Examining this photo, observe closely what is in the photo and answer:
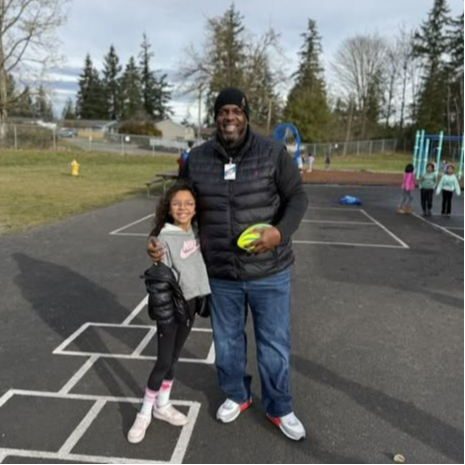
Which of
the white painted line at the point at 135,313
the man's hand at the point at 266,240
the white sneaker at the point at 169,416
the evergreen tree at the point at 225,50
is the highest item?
the evergreen tree at the point at 225,50

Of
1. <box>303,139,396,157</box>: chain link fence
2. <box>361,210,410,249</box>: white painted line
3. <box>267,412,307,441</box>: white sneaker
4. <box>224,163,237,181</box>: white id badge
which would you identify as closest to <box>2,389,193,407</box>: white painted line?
<box>267,412,307,441</box>: white sneaker

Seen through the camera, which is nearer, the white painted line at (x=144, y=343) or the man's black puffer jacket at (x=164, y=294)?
the man's black puffer jacket at (x=164, y=294)

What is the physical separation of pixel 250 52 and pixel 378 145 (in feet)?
155

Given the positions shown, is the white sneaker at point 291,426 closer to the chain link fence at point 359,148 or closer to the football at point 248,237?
the football at point 248,237

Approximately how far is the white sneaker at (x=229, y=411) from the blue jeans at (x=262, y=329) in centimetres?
14

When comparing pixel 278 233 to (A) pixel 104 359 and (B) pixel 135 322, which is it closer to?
(A) pixel 104 359

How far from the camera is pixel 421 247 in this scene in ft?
26.2

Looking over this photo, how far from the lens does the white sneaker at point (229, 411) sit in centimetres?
263

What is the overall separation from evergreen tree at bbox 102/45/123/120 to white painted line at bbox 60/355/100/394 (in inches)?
2907

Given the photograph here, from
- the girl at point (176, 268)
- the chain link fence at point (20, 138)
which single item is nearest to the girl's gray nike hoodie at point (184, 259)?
the girl at point (176, 268)

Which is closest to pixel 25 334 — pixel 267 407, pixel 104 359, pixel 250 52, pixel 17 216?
pixel 104 359

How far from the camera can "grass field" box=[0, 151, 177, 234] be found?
22.9 feet

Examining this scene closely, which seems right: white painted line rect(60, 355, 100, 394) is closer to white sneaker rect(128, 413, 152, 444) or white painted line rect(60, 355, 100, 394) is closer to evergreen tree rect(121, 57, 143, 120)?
white sneaker rect(128, 413, 152, 444)

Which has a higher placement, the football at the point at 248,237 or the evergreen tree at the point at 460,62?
the evergreen tree at the point at 460,62
